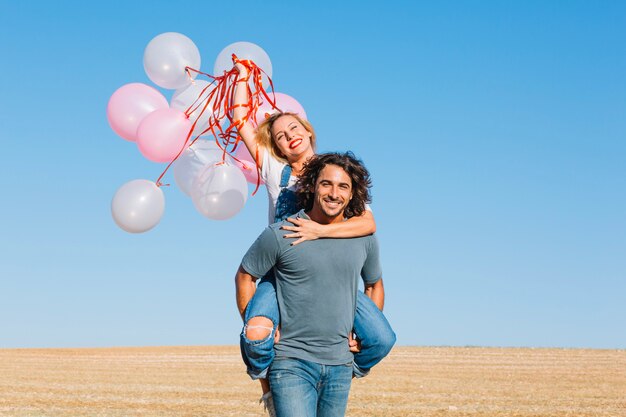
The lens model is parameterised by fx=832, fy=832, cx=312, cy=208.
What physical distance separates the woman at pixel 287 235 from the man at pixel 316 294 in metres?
0.06

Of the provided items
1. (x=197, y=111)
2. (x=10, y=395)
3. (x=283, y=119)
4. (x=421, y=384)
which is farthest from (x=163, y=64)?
(x=421, y=384)

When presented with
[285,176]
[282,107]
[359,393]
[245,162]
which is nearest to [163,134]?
[245,162]

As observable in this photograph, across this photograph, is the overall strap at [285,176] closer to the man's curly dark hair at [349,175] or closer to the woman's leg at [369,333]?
the man's curly dark hair at [349,175]

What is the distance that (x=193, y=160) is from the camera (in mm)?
7062

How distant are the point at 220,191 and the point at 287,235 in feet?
9.13

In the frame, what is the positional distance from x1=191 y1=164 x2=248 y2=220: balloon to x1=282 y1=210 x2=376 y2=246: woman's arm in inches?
101

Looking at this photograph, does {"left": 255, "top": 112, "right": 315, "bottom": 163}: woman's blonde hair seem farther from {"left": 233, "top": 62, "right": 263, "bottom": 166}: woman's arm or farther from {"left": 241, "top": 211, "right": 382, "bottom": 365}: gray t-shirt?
{"left": 241, "top": 211, "right": 382, "bottom": 365}: gray t-shirt

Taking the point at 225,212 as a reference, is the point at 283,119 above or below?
above

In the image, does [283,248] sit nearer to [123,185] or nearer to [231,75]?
[231,75]

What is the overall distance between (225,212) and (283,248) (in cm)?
286

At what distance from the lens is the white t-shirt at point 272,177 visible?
4.89 m

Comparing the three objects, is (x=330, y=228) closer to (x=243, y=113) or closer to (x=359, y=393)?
(x=243, y=113)

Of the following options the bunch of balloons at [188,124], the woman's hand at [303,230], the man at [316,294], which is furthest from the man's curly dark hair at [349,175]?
the bunch of balloons at [188,124]

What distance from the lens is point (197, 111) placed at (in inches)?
280
